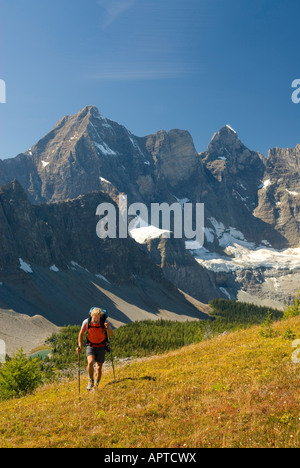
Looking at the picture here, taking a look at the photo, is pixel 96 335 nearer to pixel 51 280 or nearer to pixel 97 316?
pixel 97 316

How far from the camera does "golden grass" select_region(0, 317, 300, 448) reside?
7.74 m

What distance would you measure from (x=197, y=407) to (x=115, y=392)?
11.8 feet

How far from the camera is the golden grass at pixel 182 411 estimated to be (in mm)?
7738

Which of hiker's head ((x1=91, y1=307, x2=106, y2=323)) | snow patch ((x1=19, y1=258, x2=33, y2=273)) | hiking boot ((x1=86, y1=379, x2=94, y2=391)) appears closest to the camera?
hiker's head ((x1=91, y1=307, x2=106, y2=323))

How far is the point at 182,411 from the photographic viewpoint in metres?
9.38

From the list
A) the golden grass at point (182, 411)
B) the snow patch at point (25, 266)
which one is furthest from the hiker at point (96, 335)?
the snow patch at point (25, 266)

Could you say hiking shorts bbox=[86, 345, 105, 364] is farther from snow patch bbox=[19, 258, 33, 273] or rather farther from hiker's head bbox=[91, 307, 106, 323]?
snow patch bbox=[19, 258, 33, 273]

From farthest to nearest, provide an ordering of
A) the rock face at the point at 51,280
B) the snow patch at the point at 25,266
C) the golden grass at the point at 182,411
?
1. the snow patch at the point at 25,266
2. the rock face at the point at 51,280
3. the golden grass at the point at 182,411

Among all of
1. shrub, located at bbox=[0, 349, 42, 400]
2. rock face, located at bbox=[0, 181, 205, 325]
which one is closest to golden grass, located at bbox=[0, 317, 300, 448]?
shrub, located at bbox=[0, 349, 42, 400]

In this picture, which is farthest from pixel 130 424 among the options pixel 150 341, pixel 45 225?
pixel 45 225

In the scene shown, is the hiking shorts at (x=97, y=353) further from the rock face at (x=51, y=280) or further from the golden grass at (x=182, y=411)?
the rock face at (x=51, y=280)

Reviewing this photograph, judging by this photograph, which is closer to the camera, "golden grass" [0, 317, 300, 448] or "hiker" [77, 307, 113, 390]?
"golden grass" [0, 317, 300, 448]

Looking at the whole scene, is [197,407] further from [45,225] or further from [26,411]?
[45,225]
